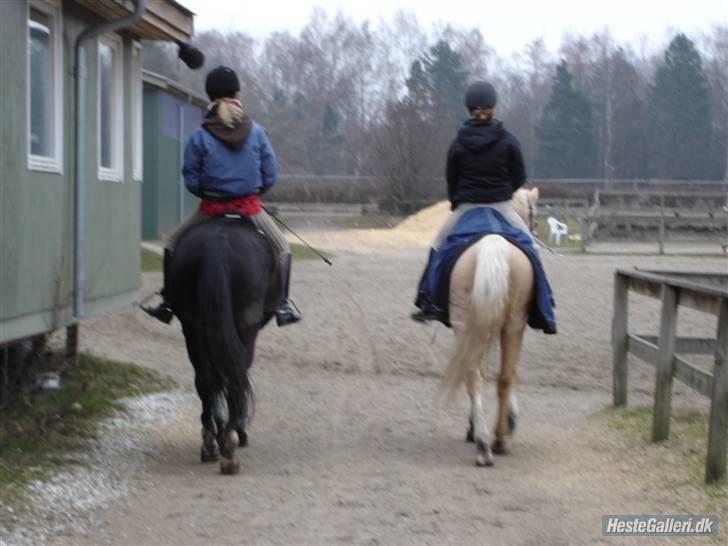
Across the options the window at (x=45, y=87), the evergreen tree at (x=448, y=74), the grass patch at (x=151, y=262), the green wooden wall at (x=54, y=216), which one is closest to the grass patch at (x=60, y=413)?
the green wooden wall at (x=54, y=216)

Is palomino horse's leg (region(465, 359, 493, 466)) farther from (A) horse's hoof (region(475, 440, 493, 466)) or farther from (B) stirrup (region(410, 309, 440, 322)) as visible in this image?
(B) stirrup (region(410, 309, 440, 322))

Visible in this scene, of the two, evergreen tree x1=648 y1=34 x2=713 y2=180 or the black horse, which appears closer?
the black horse

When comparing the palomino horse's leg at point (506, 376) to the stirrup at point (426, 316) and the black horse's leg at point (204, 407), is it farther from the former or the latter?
the black horse's leg at point (204, 407)

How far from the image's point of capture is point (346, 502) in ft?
22.2

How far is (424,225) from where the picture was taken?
4469 centimetres

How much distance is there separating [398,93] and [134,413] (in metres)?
72.8

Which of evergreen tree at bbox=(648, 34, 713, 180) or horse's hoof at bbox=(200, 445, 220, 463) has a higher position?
evergreen tree at bbox=(648, 34, 713, 180)

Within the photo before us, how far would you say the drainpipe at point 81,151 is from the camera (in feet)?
30.5

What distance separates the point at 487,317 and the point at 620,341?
8.31 ft

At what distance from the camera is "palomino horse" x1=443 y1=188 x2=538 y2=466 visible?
787cm

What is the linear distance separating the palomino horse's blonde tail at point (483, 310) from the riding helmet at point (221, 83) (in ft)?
6.41

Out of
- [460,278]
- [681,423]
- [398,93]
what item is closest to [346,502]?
[460,278]

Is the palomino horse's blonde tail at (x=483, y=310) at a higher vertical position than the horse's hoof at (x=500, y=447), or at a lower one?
higher

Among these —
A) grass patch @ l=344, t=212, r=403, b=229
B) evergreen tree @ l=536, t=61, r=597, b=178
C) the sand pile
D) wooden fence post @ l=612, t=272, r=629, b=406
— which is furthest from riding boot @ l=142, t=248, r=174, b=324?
evergreen tree @ l=536, t=61, r=597, b=178
